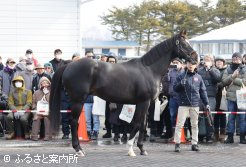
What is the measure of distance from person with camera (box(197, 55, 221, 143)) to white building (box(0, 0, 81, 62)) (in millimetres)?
7258

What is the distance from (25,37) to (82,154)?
869cm

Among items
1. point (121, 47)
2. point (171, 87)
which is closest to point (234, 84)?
point (171, 87)

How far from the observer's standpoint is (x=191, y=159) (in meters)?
9.53

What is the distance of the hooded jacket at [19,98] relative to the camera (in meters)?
12.4

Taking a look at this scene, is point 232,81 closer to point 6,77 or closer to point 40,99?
point 40,99

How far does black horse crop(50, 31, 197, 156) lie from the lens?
9.82m

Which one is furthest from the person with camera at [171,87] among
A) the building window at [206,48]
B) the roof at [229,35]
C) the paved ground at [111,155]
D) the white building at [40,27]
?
the building window at [206,48]

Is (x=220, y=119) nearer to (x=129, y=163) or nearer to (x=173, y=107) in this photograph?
(x=173, y=107)

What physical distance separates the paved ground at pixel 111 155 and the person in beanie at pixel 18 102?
1.55ft

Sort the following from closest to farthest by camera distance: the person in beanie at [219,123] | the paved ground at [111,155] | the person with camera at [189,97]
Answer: the paved ground at [111,155] < the person with camera at [189,97] < the person in beanie at [219,123]

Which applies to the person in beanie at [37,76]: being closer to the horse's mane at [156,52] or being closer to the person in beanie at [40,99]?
the person in beanie at [40,99]

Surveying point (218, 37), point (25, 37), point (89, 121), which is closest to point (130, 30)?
point (218, 37)

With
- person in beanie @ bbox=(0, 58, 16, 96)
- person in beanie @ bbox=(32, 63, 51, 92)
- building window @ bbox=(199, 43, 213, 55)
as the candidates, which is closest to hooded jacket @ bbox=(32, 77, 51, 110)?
person in beanie @ bbox=(32, 63, 51, 92)

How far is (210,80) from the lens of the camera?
11.7 metres
